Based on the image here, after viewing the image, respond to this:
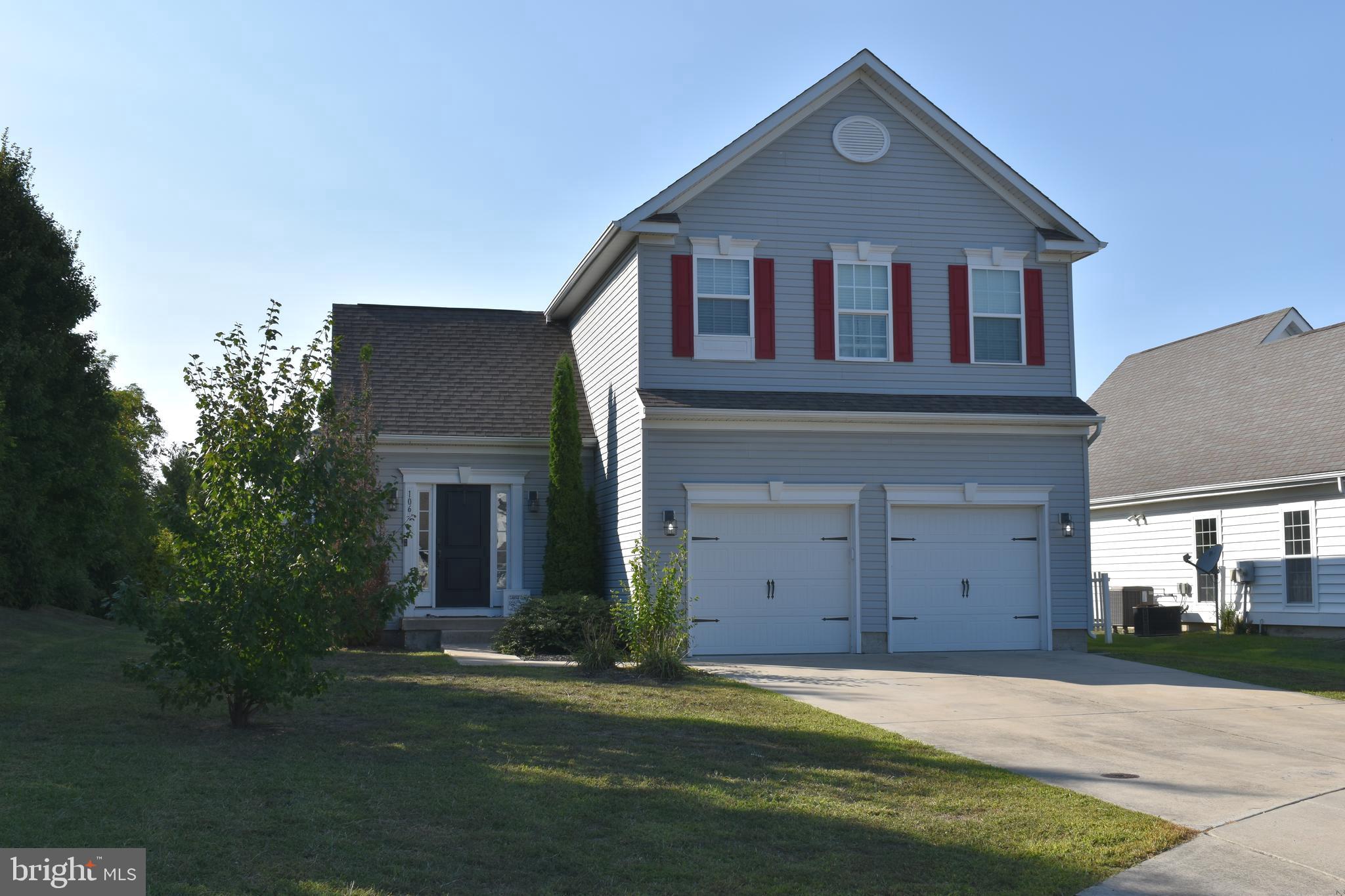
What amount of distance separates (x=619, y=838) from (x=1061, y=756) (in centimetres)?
432

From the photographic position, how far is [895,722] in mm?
10406

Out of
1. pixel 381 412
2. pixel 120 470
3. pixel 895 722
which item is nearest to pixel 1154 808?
pixel 895 722

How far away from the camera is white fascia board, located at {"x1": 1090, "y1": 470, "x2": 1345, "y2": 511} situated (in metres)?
20.6

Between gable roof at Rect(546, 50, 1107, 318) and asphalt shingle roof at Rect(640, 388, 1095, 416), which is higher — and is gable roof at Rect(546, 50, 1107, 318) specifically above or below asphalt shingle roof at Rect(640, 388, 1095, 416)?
above

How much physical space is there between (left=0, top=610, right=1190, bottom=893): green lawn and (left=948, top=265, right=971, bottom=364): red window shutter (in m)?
8.22

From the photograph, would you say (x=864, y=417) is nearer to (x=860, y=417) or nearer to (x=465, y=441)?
(x=860, y=417)

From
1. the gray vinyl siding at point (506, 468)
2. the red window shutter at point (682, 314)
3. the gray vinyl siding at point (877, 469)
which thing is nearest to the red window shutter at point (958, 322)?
the gray vinyl siding at point (877, 469)

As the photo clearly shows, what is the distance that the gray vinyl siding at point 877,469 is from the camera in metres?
16.0

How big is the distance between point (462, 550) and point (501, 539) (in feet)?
2.14

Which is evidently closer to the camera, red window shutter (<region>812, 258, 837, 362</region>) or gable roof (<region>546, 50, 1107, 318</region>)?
gable roof (<region>546, 50, 1107, 318</region>)

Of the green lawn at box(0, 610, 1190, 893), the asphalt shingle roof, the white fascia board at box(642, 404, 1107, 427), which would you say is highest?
the asphalt shingle roof

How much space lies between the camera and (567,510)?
17906 millimetres

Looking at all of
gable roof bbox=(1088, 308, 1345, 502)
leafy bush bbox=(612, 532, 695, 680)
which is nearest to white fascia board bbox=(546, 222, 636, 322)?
leafy bush bbox=(612, 532, 695, 680)

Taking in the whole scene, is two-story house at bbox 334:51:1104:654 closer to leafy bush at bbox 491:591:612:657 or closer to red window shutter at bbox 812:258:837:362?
red window shutter at bbox 812:258:837:362
